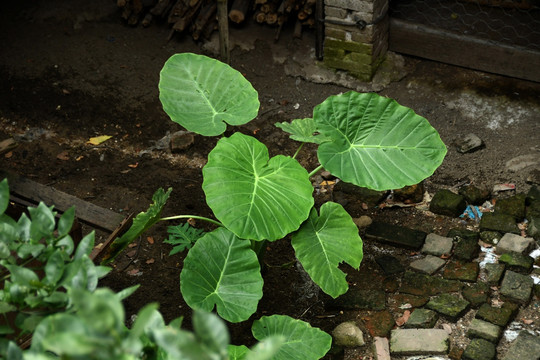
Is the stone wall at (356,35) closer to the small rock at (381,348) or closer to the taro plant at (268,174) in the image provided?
the taro plant at (268,174)

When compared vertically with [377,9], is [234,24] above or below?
below

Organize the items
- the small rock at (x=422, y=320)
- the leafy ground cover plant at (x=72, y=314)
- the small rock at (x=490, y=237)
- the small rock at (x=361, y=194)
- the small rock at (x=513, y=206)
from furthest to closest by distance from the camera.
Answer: the small rock at (x=361, y=194), the small rock at (x=513, y=206), the small rock at (x=490, y=237), the small rock at (x=422, y=320), the leafy ground cover plant at (x=72, y=314)

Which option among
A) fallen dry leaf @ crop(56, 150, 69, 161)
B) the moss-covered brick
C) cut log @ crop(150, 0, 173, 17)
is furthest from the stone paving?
cut log @ crop(150, 0, 173, 17)

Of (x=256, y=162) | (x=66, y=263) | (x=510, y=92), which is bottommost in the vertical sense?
(x=510, y=92)

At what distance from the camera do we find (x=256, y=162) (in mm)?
2926

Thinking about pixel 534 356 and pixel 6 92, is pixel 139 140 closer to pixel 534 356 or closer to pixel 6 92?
pixel 6 92

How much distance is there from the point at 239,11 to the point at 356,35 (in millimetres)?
953

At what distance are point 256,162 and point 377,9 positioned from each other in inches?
76.9

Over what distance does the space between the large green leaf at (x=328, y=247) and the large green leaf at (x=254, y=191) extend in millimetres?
171

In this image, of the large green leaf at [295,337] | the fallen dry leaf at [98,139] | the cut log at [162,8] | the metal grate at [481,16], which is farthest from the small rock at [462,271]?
the cut log at [162,8]

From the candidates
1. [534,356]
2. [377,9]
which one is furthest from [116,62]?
[534,356]


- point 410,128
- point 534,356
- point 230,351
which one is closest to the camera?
point 230,351

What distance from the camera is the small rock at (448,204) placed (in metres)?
3.58

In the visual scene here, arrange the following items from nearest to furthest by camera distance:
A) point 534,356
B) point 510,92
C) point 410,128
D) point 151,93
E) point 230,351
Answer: point 230,351 → point 534,356 → point 410,128 → point 510,92 → point 151,93
